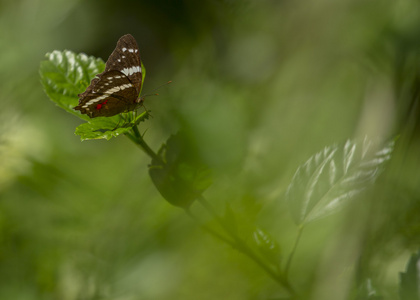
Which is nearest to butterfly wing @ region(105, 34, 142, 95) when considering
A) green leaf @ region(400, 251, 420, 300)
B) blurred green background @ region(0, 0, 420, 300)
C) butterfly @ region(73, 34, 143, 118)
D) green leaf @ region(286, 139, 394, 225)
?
butterfly @ region(73, 34, 143, 118)

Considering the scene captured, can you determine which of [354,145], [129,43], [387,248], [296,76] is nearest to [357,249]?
[387,248]

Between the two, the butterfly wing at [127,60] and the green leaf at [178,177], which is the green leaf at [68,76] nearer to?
the butterfly wing at [127,60]

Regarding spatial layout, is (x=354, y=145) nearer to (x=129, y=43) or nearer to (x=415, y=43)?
(x=129, y=43)

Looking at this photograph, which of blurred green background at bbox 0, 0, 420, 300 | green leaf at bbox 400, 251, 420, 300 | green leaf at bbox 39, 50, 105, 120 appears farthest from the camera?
Answer: blurred green background at bbox 0, 0, 420, 300

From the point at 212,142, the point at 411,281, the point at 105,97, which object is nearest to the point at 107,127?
the point at 105,97

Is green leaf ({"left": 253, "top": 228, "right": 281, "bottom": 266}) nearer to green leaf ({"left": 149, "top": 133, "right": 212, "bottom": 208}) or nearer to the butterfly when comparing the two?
green leaf ({"left": 149, "top": 133, "right": 212, "bottom": 208})

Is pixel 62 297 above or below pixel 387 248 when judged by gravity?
above

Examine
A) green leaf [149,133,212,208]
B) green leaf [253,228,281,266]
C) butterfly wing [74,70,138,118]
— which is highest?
butterfly wing [74,70,138,118]
